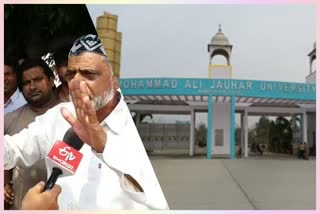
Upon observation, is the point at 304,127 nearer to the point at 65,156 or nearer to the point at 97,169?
the point at 97,169

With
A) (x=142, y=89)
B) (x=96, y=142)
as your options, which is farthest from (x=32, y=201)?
(x=142, y=89)

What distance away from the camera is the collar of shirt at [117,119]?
146 inches

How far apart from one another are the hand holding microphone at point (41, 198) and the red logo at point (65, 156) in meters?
0.23

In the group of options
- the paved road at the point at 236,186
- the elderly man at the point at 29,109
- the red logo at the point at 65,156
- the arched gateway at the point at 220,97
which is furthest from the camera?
the arched gateway at the point at 220,97

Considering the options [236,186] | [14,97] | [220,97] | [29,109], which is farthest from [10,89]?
[220,97]

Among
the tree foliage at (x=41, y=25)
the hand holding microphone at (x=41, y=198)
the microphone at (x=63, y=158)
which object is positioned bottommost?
the hand holding microphone at (x=41, y=198)

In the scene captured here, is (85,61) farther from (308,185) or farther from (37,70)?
(308,185)

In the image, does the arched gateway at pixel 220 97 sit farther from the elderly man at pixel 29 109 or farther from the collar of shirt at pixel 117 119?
the elderly man at pixel 29 109

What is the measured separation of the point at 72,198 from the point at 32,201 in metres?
0.38

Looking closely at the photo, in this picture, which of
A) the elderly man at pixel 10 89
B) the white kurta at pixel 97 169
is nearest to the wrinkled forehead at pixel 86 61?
the white kurta at pixel 97 169

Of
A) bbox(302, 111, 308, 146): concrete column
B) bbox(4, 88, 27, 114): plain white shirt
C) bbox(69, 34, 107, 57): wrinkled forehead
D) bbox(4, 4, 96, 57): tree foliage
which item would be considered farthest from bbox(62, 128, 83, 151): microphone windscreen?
bbox(302, 111, 308, 146): concrete column

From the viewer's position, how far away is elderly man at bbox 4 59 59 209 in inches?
145

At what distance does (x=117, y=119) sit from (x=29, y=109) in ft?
2.95

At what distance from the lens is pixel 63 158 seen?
3.59 meters
